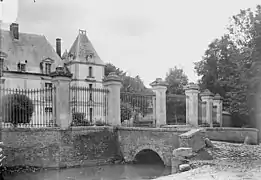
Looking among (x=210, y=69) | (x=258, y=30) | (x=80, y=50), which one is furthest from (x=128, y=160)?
(x=80, y=50)

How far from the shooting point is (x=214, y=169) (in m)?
8.82

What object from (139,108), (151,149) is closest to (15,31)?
(139,108)


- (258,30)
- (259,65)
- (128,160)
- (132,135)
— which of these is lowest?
(128,160)

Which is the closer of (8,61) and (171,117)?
(171,117)

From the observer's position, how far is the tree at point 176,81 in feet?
97.7

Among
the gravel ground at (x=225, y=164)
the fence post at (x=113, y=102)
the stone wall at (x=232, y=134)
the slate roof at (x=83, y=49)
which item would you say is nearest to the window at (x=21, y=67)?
the slate roof at (x=83, y=49)

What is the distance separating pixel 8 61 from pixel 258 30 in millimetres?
23075

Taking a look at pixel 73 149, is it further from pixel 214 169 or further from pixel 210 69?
pixel 210 69

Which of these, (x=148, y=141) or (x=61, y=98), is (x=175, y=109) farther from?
(x=61, y=98)

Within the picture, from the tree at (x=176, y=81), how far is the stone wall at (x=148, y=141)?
47.7ft

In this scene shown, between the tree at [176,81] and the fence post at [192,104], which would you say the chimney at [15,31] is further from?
the fence post at [192,104]

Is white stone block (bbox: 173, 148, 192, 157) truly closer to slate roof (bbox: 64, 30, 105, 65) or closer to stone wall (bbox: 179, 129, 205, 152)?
stone wall (bbox: 179, 129, 205, 152)

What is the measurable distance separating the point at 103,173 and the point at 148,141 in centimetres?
242

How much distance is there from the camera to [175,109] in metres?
20.8
